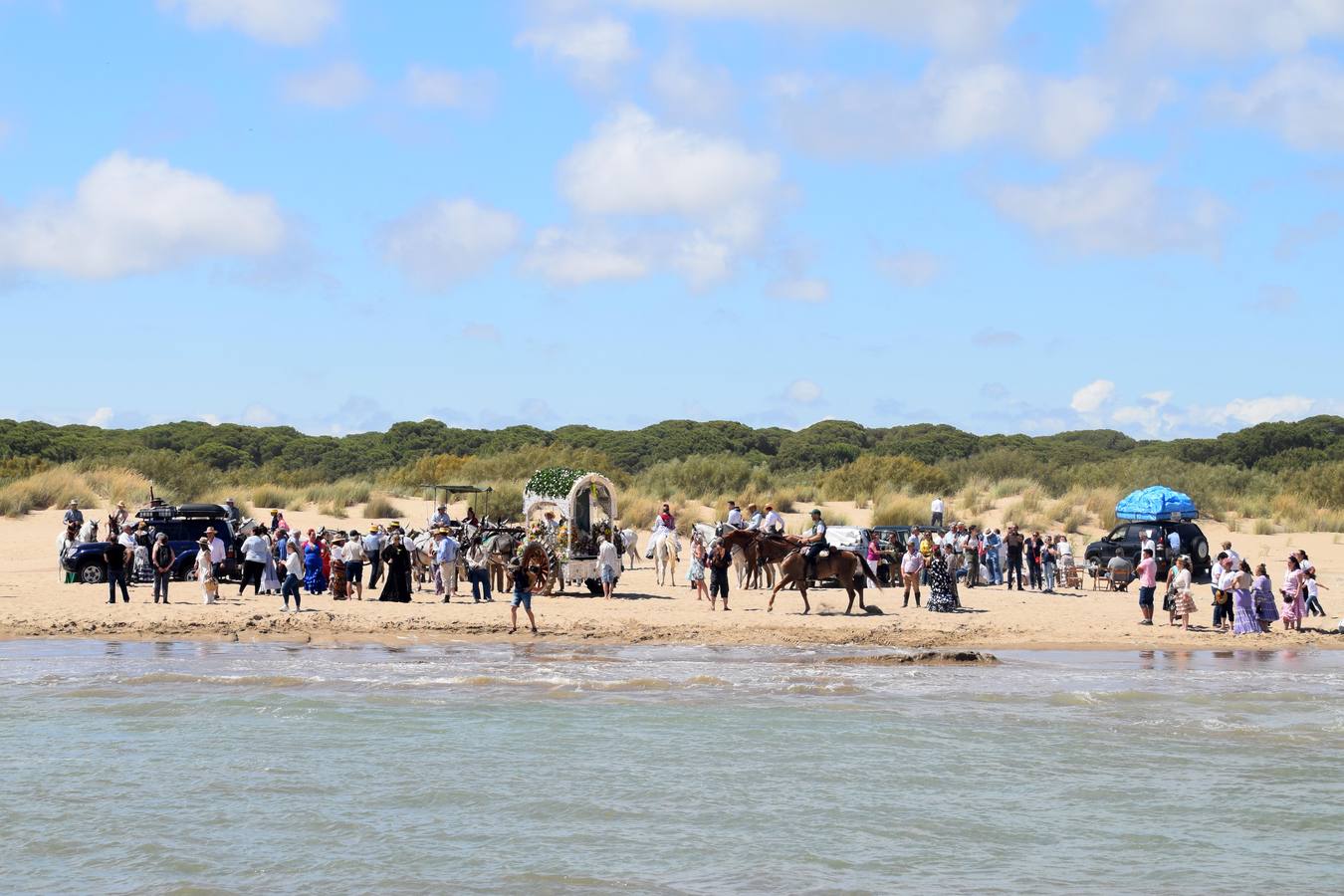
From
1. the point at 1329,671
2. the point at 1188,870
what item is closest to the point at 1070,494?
the point at 1329,671

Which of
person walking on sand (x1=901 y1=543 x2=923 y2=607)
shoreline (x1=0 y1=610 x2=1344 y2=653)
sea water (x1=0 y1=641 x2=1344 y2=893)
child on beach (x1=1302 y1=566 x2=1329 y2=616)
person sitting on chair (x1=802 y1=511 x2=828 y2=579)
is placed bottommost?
sea water (x1=0 y1=641 x2=1344 y2=893)

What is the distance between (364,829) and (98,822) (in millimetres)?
2454

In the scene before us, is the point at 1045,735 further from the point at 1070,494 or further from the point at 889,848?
the point at 1070,494

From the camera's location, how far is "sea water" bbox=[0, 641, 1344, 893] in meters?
11.9

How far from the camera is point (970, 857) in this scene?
Answer: 12242mm

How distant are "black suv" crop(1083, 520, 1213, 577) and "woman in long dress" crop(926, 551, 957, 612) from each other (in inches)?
264

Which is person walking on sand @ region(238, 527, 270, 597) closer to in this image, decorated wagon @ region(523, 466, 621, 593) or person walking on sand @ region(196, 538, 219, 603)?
person walking on sand @ region(196, 538, 219, 603)

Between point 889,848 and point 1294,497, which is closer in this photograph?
point 889,848

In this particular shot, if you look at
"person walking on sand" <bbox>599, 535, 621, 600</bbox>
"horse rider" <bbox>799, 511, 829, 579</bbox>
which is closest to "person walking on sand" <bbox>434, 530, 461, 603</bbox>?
"person walking on sand" <bbox>599, 535, 621, 600</bbox>

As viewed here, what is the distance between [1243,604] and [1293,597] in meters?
1.10

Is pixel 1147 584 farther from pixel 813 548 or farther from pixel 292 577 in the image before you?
pixel 292 577

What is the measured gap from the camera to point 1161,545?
3105 centimetres

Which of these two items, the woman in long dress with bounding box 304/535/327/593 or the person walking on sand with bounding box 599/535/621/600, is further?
the woman in long dress with bounding box 304/535/327/593

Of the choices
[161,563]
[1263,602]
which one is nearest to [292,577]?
[161,563]
